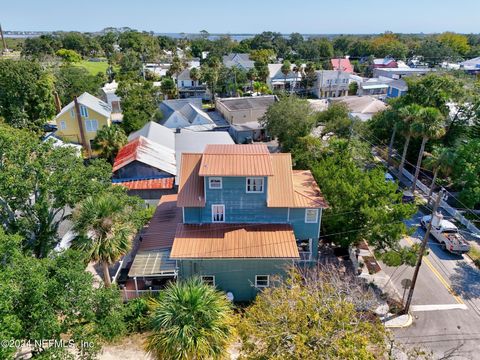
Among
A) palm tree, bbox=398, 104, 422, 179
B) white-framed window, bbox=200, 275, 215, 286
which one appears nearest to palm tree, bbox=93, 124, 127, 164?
white-framed window, bbox=200, 275, 215, 286

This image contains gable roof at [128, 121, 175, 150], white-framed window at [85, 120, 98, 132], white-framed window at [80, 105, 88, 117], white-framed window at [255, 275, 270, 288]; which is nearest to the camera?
white-framed window at [255, 275, 270, 288]

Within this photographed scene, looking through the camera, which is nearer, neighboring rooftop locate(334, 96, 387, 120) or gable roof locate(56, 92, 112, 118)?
gable roof locate(56, 92, 112, 118)

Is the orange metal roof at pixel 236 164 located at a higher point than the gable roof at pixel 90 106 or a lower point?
higher

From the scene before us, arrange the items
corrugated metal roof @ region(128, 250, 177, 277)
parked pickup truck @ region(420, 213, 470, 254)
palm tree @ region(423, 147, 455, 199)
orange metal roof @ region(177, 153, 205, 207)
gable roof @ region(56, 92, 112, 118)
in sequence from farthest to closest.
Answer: gable roof @ region(56, 92, 112, 118), palm tree @ region(423, 147, 455, 199), parked pickup truck @ region(420, 213, 470, 254), orange metal roof @ region(177, 153, 205, 207), corrugated metal roof @ region(128, 250, 177, 277)

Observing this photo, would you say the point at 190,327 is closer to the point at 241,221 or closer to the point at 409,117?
the point at 241,221

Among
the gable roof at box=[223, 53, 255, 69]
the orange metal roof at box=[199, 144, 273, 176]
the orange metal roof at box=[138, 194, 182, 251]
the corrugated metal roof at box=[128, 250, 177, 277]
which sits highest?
the gable roof at box=[223, 53, 255, 69]

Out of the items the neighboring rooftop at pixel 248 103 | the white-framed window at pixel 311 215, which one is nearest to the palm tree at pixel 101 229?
the white-framed window at pixel 311 215

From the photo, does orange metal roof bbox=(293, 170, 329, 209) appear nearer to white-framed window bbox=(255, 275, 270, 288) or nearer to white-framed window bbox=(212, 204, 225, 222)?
white-framed window bbox=(212, 204, 225, 222)

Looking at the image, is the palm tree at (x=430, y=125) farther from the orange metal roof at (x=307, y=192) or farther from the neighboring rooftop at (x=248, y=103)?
the neighboring rooftop at (x=248, y=103)
